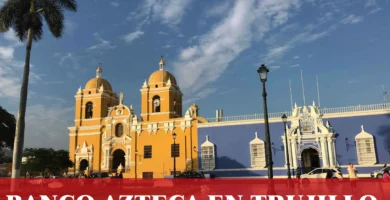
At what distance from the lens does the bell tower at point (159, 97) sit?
36750 mm

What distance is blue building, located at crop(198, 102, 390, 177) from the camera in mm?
26534

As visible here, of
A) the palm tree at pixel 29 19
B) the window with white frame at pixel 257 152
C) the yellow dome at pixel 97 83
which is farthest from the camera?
the yellow dome at pixel 97 83

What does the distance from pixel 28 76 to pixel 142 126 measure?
18.3 meters

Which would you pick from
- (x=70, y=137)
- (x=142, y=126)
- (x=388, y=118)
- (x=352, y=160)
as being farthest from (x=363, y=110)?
(x=70, y=137)

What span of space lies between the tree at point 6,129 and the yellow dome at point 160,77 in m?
14.6

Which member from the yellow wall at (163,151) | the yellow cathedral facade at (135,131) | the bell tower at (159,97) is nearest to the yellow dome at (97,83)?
the yellow cathedral facade at (135,131)

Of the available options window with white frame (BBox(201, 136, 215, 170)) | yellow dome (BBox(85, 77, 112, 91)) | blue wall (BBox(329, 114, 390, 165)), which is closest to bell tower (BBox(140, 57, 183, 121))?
window with white frame (BBox(201, 136, 215, 170))

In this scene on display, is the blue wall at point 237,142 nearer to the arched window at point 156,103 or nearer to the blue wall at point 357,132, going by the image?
the blue wall at point 357,132

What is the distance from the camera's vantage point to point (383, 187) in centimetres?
1319

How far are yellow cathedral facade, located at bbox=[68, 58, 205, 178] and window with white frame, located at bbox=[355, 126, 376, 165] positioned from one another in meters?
14.0

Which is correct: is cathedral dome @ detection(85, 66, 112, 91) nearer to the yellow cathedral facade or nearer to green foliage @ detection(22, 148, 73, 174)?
the yellow cathedral facade

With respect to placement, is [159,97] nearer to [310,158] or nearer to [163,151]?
[163,151]

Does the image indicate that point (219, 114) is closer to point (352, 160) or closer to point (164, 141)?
point (164, 141)

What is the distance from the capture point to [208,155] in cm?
3158
